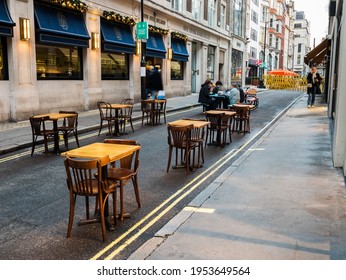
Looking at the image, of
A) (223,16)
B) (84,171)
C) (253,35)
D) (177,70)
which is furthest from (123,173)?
(253,35)

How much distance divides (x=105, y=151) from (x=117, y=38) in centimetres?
1667

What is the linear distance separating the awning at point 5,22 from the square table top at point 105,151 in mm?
9669

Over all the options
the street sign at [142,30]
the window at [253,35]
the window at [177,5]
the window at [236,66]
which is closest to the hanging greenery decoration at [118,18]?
the street sign at [142,30]

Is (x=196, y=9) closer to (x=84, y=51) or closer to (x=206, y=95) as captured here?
(x=84, y=51)

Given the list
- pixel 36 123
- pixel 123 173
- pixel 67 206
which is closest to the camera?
pixel 123 173

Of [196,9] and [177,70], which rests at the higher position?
[196,9]

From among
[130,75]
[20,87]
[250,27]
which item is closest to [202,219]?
[20,87]

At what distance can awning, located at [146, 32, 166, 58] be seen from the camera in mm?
24620

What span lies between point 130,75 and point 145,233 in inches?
742

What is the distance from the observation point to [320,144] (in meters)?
11.0

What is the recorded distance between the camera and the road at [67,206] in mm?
4633

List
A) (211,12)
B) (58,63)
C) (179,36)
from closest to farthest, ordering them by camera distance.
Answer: (58,63), (179,36), (211,12)

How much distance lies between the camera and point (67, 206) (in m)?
6.16

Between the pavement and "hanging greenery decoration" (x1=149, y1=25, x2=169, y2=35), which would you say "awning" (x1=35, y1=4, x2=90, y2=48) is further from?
the pavement
